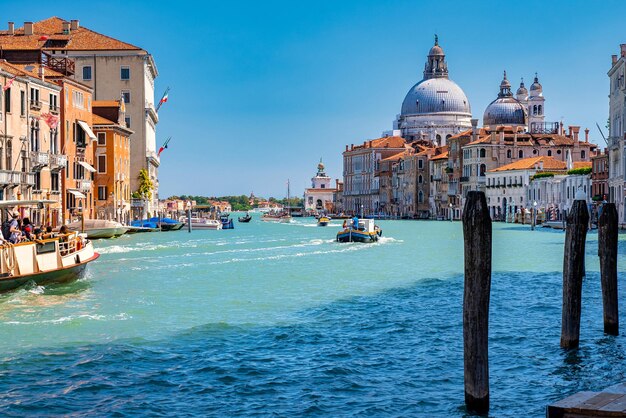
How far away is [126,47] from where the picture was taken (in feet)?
192

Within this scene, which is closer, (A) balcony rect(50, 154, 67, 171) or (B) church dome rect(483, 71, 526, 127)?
(A) balcony rect(50, 154, 67, 171)

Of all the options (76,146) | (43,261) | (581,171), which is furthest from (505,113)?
(43,261)

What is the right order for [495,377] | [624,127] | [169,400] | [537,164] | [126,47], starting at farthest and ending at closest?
[537,164], [126,47], [624,127], [495,377], [169,400]

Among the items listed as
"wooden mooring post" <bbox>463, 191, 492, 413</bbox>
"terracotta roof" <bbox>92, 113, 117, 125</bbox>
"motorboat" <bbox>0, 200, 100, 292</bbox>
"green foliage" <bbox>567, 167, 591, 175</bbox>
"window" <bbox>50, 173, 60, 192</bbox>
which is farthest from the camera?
"green foliage" <bbox>567, 167, 591, 175</bbox>

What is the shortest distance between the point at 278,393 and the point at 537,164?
68.4m

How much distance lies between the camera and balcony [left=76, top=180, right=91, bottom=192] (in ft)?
143

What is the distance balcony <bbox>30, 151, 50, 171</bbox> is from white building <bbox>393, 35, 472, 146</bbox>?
94155 mm

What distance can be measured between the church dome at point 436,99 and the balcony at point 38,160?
98475 mm

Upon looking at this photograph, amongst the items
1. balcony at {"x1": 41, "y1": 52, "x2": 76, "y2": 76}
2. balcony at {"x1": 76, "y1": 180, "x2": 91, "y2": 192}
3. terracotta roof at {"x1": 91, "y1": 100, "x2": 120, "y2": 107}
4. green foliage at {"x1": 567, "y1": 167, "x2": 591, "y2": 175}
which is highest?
balcony at {"x1": 41, "y1": 52, "x2": 76, "y2": 76}

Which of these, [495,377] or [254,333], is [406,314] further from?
[495,377]

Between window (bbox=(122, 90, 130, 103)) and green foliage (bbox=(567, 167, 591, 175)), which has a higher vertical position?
window (bbox=(122, 90, 130, 103))

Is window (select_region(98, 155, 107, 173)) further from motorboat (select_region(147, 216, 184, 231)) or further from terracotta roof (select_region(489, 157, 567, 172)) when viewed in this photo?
terracotta roof (select_region(489, 157, 567, 172))

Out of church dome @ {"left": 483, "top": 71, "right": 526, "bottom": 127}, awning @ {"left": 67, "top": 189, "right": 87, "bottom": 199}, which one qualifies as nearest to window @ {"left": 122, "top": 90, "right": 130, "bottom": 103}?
awning @ {"left": 67, "top": 189, "right": 87, "bottom": 199}

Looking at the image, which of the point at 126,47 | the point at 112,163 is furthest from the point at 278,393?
the point at 126,47
